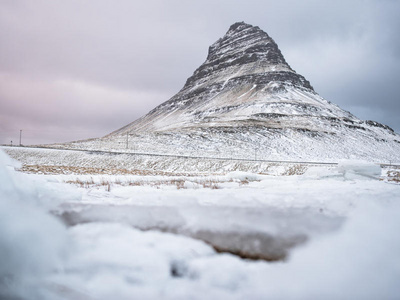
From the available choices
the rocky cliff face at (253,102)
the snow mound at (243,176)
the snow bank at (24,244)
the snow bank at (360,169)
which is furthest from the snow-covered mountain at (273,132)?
the snow bank at (24,244)

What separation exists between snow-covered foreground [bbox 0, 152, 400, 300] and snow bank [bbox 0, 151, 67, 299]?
0.6 inches

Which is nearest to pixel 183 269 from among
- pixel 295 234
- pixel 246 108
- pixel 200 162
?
pixel 295 234

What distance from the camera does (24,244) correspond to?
418 cm

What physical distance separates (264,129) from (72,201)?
3821 inches

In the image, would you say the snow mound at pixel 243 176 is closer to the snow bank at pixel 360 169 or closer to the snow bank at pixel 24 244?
the snow bank at pixel 360 169

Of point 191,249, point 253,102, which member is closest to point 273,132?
point 253,102

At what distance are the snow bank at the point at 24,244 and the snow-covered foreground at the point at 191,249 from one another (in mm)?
15

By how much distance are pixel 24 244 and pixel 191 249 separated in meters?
2.77

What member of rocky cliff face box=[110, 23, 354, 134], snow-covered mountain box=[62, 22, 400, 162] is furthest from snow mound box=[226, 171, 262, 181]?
rocky cliff face box=[110, 23, 354, 134]

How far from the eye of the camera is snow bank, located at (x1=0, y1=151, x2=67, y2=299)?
3.69 m

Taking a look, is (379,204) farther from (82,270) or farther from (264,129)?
(264,129)

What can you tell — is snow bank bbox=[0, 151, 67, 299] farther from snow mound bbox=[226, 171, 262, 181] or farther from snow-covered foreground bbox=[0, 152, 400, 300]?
snow mound bbox=[226, 171, 262, 181]

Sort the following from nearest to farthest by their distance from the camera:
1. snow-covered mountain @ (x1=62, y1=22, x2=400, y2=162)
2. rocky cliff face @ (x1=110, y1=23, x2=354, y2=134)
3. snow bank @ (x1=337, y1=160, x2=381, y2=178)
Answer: snow bank @ (x1=337, y1=160, x2=381, y2=178)
snow-covered mountain @ (x1=62, y1=22, x2=400, y2=162)
rocky cliff face @ (x1=110, y1=23, x2=354, y2=134)

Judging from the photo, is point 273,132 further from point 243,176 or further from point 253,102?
point 243,176
